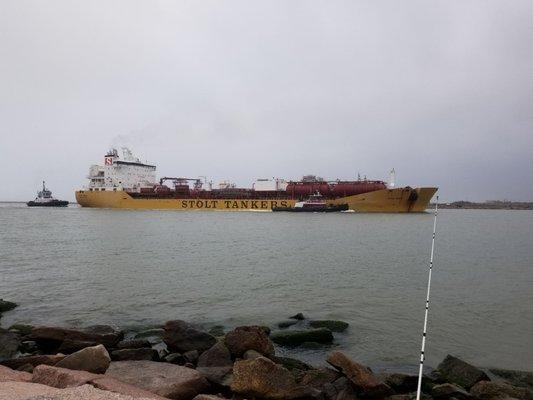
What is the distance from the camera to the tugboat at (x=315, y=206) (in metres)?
52.4

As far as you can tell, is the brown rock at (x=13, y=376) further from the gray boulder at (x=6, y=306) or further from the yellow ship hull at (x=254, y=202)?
the yellow ship hull at (x=254, y=202)

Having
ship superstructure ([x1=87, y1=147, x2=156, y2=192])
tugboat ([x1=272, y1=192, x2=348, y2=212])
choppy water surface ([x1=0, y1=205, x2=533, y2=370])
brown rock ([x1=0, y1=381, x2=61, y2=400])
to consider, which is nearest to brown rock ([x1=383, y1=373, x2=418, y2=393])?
choppy water surface ([x1=0, y1=205, x2=533, y2=370])

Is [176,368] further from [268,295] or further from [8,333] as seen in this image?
[268,295]

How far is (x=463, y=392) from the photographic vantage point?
4980 millimetres

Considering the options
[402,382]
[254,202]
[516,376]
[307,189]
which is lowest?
[516,376]

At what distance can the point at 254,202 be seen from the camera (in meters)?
59.2

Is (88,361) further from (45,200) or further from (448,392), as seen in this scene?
(45,200)

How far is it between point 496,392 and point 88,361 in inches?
210

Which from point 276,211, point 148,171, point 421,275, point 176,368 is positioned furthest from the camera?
point 148,171

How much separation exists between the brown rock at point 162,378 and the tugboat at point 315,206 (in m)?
47.7

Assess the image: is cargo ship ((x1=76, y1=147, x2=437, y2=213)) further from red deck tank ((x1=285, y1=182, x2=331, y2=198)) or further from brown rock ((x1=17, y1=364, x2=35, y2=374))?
brown rock ((x1=17, y1=364, x2=35, y2=374))

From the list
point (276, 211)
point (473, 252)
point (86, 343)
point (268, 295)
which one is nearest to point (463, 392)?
point (86, 343)

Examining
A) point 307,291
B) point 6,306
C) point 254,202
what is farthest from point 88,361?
point 254,202

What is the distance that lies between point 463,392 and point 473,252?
61.3ft
